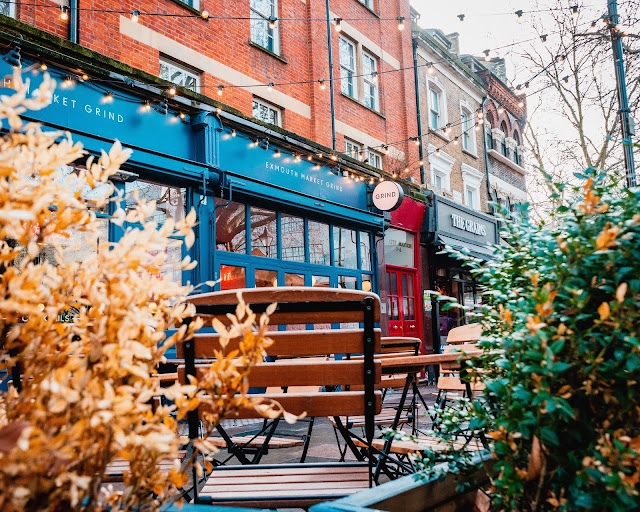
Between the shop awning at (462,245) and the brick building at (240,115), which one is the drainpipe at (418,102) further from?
the shop awning at (462,245)

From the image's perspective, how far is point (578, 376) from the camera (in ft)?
4.12

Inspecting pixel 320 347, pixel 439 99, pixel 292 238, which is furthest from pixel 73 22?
pixel 439 99

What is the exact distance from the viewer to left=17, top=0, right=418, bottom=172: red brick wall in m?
8.32

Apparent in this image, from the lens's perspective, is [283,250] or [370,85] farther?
[370,85]

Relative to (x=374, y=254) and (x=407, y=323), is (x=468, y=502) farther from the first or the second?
(x=407, y=323)

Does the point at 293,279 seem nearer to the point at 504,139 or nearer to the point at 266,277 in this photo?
the point at 266,277

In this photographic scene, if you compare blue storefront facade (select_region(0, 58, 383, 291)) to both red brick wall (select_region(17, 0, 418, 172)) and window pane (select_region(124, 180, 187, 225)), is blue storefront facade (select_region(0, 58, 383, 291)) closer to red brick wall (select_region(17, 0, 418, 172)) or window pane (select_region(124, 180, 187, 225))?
window pane (select_region(124, 180, 187, 225))

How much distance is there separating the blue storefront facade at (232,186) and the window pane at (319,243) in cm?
2

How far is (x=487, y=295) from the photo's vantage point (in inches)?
72.3

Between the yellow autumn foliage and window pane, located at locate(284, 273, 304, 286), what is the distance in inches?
380

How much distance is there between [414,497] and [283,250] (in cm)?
937

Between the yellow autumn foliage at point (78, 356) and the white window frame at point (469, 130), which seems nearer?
the yellow autumn foliage at point (78, 356)

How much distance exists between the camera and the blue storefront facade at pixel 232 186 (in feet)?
24.7

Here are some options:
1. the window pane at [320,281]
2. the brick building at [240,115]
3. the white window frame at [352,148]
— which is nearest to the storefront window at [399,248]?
the brick building at [240,115]
